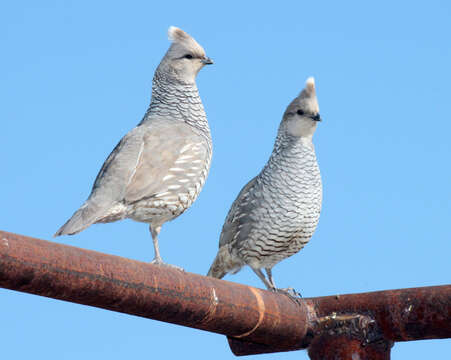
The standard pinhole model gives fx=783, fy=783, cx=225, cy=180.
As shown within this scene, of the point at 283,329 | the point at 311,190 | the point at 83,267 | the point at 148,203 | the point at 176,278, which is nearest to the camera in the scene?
the point at 83,267

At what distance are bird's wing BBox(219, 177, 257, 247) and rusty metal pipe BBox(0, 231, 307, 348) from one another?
3.04 metres

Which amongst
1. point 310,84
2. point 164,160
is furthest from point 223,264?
point 310,84

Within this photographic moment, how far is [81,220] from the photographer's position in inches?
233

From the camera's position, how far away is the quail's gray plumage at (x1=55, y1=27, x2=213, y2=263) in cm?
629

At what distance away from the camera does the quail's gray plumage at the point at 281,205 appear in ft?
24.2

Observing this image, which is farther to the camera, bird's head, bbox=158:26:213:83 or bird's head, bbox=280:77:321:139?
bird's head, bbox=280:77:321:139

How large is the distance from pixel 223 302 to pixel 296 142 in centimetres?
389

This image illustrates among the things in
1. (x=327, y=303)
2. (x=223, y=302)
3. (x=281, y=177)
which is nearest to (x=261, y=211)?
(x=281, y=177)

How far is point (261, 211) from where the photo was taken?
24.7 feet

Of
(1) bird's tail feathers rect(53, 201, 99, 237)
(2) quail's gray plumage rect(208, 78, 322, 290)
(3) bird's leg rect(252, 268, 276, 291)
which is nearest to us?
(1) bird's tail feathers rect(53, 201, 99, 237)

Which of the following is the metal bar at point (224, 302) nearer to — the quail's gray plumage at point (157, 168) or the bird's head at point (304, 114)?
the quail's gray plumage at point (157, 168)

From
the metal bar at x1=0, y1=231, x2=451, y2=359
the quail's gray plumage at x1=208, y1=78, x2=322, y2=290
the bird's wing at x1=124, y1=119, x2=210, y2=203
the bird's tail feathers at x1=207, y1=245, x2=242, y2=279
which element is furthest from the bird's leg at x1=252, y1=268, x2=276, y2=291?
the metal bar at x1=0, y1=231, x2=451, y2=359

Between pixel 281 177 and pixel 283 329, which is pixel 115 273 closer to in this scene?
pixel 283 329

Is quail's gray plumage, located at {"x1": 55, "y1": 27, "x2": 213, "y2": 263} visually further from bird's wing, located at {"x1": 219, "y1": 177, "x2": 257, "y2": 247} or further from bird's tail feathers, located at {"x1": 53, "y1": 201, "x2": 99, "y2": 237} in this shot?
bird's wing, located at {"x1": 219, "y1": 177, "x2": 257, "y2": 247}
